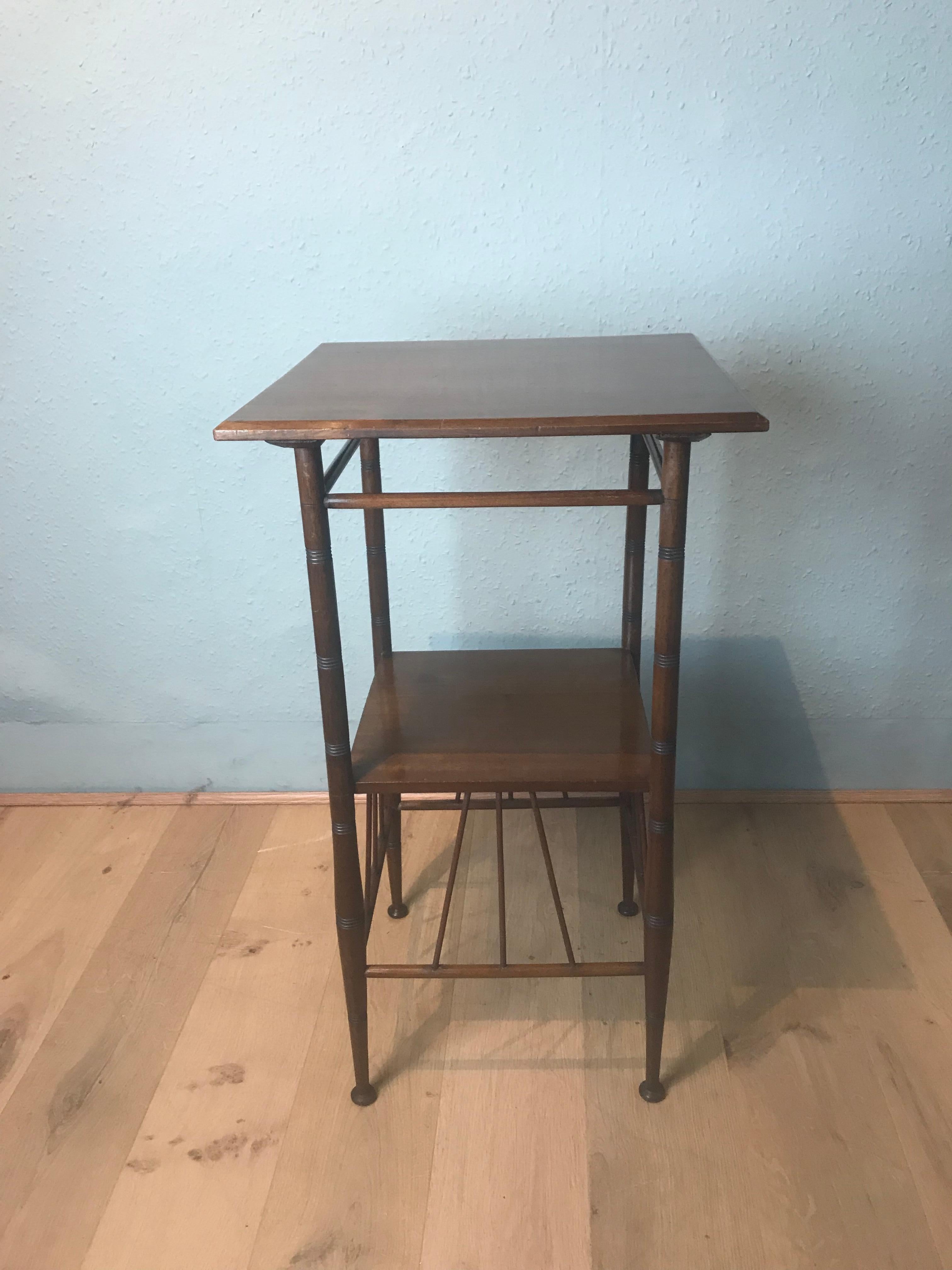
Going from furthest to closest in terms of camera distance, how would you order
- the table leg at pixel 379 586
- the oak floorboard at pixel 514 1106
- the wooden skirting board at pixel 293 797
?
the wooden skirting board at pixel 293 797, the table leg at pixel 379 586, the oak floorboard at pixel 514 1106

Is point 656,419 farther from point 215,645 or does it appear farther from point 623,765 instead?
point 215,645

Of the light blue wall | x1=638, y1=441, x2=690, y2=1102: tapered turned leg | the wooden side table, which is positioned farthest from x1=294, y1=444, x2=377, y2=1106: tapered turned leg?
the light blue wall

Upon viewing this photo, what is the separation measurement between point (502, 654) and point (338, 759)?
44 cm

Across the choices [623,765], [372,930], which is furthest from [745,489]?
[372,930]

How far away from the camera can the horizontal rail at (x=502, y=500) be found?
1122 millimetres

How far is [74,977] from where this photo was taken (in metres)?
1.71

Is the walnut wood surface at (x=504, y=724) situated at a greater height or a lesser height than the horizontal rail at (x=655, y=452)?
lesser

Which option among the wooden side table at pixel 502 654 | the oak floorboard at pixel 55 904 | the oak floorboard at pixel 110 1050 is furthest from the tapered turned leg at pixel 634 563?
the oak floorboard at pixel 55 904

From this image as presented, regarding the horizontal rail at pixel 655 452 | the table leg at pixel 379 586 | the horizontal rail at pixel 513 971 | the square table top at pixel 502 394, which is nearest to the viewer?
the square table top at pixel 502 394

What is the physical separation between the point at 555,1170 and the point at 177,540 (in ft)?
4.35

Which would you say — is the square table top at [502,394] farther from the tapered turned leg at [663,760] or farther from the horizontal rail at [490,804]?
the horizontal rail at [490,804]

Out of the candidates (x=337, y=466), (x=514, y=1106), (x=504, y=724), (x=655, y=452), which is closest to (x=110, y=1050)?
(x=514, y=1106)

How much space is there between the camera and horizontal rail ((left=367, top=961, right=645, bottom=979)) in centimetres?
137

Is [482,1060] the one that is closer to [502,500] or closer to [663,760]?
[663,760]
